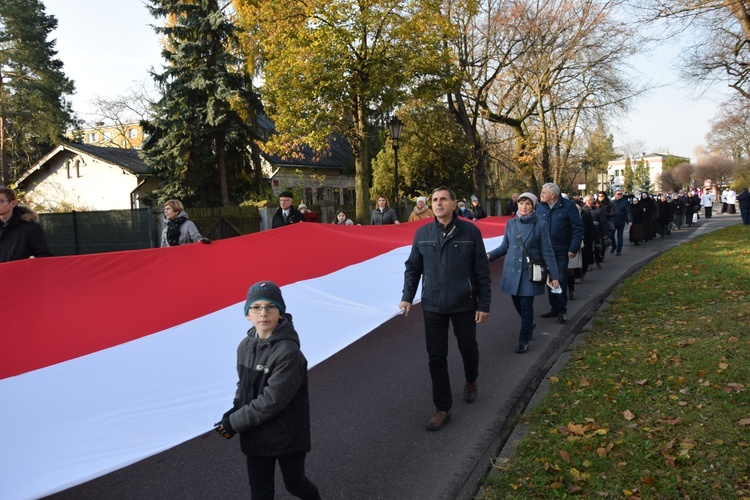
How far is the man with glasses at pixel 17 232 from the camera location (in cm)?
566

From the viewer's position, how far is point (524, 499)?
12.3ft

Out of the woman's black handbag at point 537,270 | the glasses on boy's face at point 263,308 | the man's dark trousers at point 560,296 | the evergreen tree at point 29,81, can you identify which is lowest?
the man's dark trousers at point 560,296

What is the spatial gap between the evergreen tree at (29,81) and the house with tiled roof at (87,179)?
5.59 feet

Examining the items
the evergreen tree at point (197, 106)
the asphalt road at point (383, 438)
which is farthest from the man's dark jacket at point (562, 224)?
the evergreen tree at point (197, 106)

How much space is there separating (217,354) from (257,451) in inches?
75.7

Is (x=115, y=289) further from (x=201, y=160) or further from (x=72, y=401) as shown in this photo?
(x=201, y=160)

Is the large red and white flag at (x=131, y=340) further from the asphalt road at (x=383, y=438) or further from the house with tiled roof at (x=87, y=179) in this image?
the house with tiled roof at (x=87, y=179)

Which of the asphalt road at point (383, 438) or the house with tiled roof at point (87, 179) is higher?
the house with tiled roof at point (87, 179)

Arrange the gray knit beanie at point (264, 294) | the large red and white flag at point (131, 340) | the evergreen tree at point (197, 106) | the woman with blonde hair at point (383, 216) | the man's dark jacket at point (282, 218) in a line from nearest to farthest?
the gray knit beanie at point (264, 294) < the large red and white flag at point (131, 340) < the man's dark jacket at point (282, 218) < the woman with blonde hair at point (383, 216) < the evergreen tree at point (197, 106)

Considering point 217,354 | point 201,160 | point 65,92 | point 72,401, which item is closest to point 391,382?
point 217,354

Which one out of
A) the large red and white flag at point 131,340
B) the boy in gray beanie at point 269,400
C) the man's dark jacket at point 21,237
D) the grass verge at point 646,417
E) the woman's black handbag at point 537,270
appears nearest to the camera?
the boy in gray beanie at point 269,400

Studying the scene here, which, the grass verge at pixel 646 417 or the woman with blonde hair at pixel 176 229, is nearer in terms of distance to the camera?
the grass verge at pixel 646 417

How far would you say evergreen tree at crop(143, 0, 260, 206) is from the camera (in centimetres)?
2609

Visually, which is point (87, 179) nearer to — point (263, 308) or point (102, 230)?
point (102, 230)
